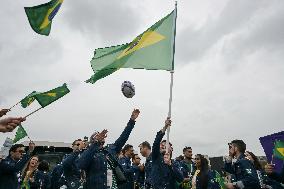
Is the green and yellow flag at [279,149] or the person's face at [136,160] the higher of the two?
the person's face at [136,160]

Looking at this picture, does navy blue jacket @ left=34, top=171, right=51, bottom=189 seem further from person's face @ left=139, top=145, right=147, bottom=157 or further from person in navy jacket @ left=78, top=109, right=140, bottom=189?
person in navy jacket @ left=78, top=109, right=140, bottom=189

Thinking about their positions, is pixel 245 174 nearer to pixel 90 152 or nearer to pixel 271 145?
pixel 271 145

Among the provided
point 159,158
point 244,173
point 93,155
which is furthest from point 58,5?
point 244,173

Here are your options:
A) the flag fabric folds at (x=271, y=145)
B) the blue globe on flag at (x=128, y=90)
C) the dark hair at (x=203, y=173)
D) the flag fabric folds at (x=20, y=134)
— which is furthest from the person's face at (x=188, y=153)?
the flag fabric folds at (x=20, y=134)

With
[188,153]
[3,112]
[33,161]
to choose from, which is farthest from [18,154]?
[188,153]

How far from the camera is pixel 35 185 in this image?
12.2 m

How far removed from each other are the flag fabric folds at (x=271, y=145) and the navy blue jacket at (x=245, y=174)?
2098mm

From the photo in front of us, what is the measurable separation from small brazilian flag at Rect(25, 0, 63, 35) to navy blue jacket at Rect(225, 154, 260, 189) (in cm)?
535

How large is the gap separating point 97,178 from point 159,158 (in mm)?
1638

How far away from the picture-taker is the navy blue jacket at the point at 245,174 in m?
7.26

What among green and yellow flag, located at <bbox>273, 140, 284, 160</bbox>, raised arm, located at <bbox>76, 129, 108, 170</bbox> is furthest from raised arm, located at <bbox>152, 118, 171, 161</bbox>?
green and yellow flag, located at <bbox>273, 140, 284, 160</bbox>

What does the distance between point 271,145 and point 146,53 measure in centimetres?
388

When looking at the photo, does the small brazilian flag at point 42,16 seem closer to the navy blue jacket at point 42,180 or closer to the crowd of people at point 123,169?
the crowd of people at point 123,169

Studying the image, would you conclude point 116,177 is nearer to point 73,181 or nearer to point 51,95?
point 73,181
